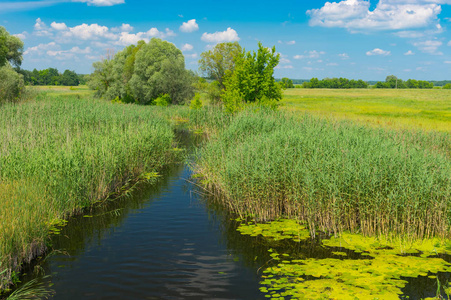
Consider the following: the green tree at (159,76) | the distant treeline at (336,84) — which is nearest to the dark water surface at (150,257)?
the green tree at (159,76)

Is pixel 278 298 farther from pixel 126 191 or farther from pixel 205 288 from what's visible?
pixel 126 191

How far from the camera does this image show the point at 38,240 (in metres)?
8.91

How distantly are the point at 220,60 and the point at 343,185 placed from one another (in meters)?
57.6

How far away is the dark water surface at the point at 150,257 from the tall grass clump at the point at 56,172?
2.71 ft

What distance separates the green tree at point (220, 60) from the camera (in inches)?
2542

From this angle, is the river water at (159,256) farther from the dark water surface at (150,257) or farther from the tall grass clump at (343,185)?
the tall grass clump at (343,185)

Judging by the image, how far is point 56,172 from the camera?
11.6m

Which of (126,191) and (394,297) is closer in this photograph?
(394,297)

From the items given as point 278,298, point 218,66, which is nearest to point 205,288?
point 278,298

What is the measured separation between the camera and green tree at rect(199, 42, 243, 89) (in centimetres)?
6456

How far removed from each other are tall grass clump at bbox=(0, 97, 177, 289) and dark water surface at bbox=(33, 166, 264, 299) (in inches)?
32.5

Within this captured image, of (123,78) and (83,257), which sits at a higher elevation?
(123,78)

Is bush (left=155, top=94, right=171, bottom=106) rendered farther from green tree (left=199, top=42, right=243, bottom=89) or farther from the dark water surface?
Result: the dark water surface

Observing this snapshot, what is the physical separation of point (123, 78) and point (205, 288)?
207 feet
